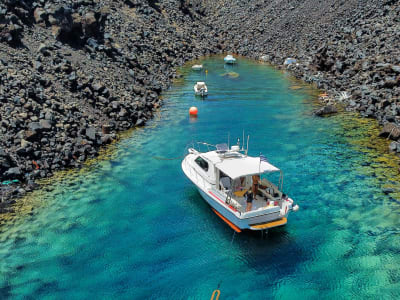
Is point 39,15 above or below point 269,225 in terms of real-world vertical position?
above

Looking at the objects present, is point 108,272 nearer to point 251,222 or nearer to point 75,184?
point 251,222

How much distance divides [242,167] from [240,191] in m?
1.95

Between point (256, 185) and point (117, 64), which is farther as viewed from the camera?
point (117, 64)

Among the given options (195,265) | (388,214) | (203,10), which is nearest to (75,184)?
(195,265)

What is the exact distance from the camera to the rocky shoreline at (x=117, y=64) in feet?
114

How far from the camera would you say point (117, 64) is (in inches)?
2207

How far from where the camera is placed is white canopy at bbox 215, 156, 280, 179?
2548 centimetres

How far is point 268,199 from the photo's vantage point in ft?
85.7

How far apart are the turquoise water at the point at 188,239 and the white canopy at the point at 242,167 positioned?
3.92 m

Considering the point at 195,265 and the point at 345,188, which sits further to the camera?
the point at 345,188

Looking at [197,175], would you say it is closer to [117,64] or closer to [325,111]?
[325,111]

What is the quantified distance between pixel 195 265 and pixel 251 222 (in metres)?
4.58

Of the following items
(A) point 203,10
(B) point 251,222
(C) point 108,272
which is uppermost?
(A) point 203,10

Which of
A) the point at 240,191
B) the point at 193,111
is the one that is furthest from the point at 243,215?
the point at 193,111
